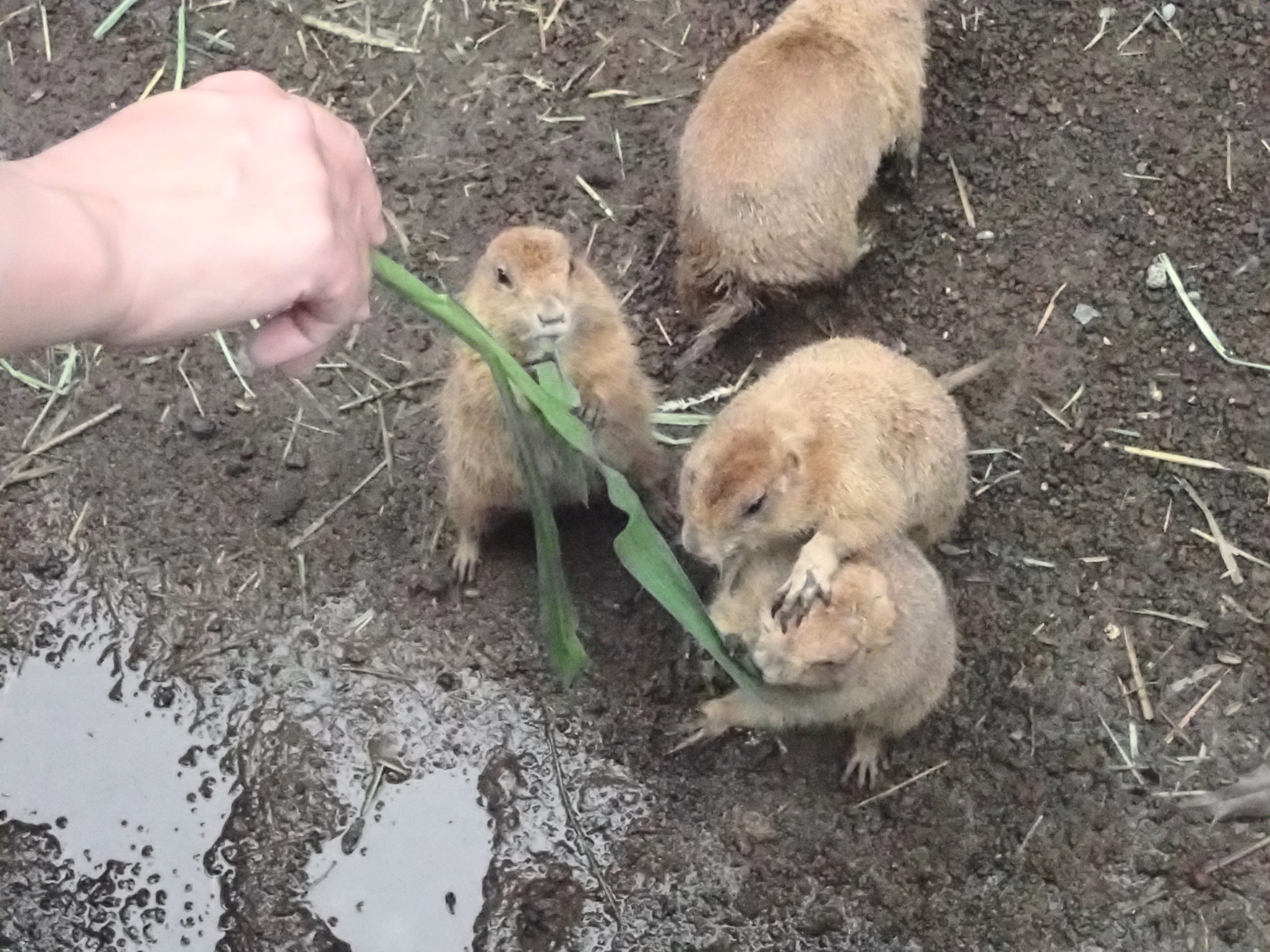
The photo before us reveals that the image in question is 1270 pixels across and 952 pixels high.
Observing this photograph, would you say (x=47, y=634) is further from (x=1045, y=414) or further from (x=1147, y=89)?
(x=1147, y=89)

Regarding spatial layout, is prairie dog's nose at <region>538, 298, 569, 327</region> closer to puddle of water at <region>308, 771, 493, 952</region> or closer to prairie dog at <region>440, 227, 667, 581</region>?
prairie dog at <region>440, 227, 667, 581</region>

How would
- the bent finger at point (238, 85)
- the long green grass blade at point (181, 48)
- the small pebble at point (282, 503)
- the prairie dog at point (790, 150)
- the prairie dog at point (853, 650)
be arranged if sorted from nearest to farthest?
the bent finger at point (238, 85), the prairie dog at point (853, 650), the prairie dog at point (790, 150), the small pebble at point (282, 503), the long green grass blade at point (181, 48)

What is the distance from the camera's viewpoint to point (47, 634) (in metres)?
3.33

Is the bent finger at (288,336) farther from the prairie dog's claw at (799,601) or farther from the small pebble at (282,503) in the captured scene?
the small pebble at (282,503)

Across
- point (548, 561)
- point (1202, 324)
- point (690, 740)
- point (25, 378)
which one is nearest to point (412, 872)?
point (690, 740)

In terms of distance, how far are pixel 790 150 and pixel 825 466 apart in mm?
974

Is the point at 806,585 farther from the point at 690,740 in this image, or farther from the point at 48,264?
the point at 48,264

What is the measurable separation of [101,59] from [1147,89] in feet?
11.2

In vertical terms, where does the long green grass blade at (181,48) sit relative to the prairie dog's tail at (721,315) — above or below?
above

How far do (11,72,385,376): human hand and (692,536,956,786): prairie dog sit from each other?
1245 mm

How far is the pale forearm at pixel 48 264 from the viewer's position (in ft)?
5.28

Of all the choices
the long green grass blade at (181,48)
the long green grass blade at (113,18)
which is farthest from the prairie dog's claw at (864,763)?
the long green grass blade at (113,18)

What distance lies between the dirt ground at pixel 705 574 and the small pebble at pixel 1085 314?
0.04 meters

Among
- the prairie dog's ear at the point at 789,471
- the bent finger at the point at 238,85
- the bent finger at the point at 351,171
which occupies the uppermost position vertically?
the bent finger at the point at 238,85
